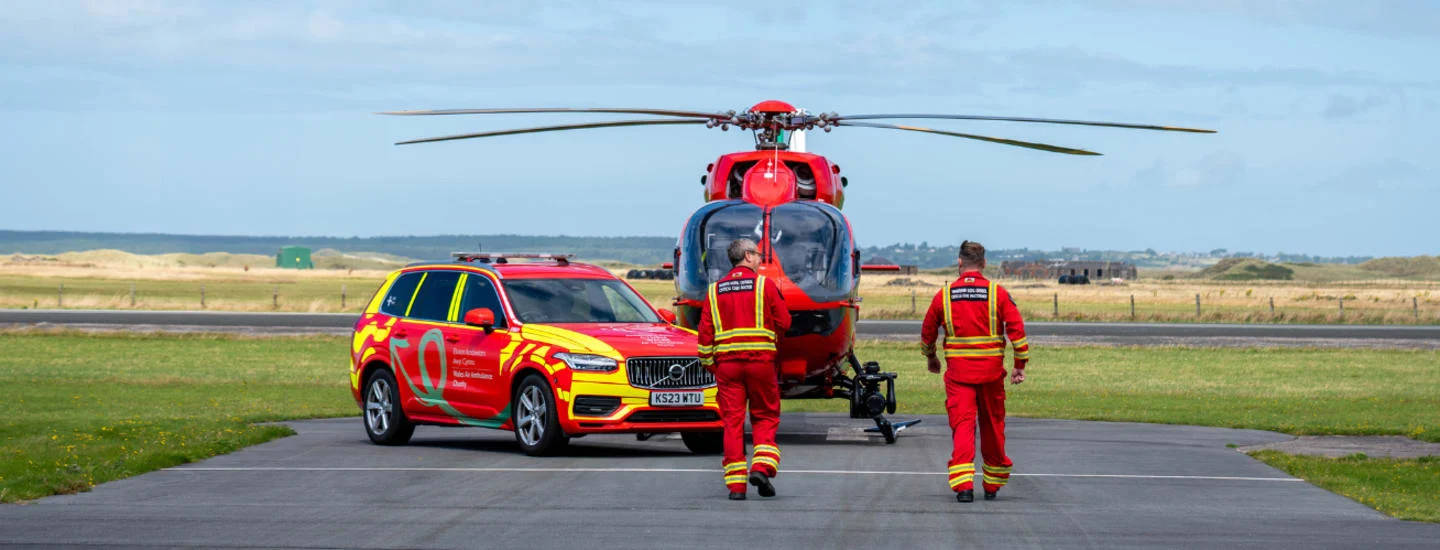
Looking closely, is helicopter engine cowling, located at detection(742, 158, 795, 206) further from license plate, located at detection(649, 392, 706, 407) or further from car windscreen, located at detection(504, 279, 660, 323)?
license plate, located at detection(649, 392, 706, 407)

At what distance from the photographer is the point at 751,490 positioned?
1277 cm

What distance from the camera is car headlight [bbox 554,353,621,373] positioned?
15312mm

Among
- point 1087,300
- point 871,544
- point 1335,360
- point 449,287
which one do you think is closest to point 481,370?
point 449,287

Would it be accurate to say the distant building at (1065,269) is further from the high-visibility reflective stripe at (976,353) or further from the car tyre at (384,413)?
the high-visibility reflective stripe at (976,353)

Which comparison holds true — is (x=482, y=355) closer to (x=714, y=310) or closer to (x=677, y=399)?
(x=677, y=399)

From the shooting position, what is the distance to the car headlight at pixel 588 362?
15.3m

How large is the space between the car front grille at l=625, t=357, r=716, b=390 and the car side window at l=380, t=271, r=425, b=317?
10.6 feet

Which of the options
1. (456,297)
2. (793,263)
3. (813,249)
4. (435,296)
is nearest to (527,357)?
(456,297)

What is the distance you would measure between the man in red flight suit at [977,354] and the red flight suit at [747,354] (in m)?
1.11

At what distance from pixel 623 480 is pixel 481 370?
130 inches

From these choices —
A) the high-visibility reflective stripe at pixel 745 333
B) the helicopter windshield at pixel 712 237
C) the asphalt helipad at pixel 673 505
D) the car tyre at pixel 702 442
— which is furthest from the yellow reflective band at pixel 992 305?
the helicopter windshield at pixel 712 237

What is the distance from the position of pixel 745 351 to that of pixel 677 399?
3.37 m

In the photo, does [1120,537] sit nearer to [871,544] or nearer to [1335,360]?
[871,544]

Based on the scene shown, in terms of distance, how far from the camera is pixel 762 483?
1191 centimetres
